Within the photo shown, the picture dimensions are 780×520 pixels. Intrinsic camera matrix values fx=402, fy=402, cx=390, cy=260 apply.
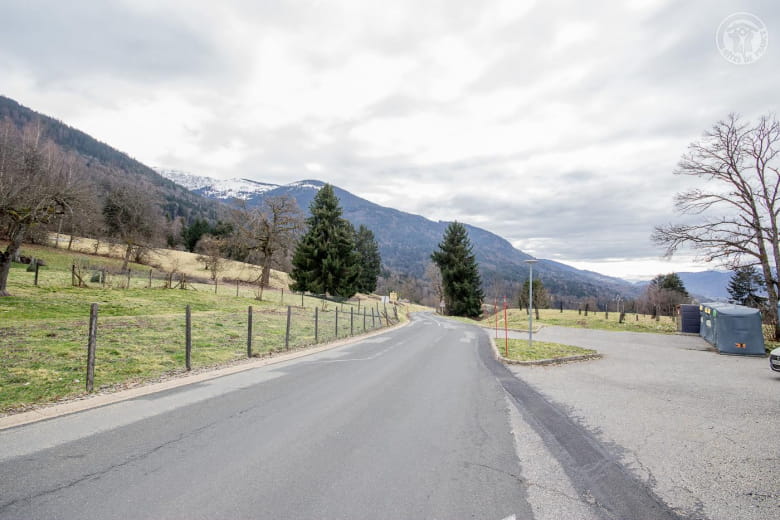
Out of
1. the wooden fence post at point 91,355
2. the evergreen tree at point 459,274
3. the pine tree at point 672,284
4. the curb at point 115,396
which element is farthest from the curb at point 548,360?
the pine tree at point 672,284

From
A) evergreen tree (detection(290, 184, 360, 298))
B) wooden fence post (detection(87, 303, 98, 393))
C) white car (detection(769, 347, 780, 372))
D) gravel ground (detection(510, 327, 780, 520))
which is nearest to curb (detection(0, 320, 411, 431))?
wooden fence post (detection(87, 303, 98, 393))

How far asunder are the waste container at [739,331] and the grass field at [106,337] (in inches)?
697

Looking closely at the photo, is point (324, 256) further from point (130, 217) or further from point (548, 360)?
point (548, 360)

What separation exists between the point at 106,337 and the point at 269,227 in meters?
34.2

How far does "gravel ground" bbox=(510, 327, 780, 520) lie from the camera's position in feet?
13.4

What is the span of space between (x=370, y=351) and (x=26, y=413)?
10799 millimetres

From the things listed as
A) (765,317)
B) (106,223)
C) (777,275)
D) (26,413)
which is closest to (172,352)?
(26,413)

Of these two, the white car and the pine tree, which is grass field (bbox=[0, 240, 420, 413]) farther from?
the pine tree

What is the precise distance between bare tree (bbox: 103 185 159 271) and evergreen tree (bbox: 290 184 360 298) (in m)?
18.4

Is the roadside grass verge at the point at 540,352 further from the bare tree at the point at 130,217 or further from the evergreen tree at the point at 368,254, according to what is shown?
the evergreen tree at the point at 368,254

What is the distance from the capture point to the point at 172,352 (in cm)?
1143

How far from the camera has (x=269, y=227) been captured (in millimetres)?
45312

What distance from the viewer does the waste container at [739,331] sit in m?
17.2

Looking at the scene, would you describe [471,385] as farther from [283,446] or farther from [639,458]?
[283,446]
